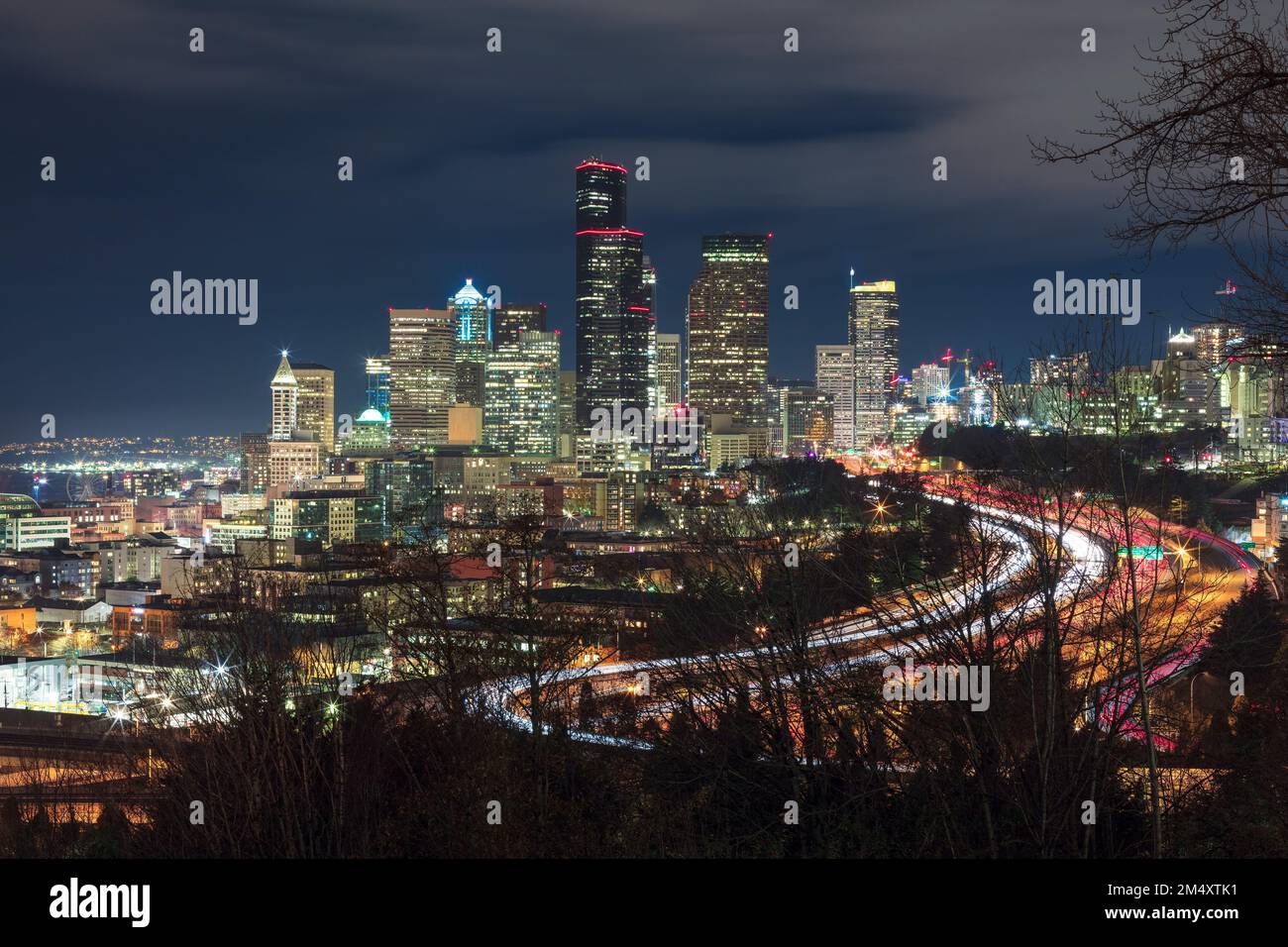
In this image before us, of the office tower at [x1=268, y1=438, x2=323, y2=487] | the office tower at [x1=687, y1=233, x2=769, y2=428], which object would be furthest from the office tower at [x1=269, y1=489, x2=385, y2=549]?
the office tower at [x1=687, y1=233, x2=769, y2=428]

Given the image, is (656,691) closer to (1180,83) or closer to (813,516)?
(813,516)

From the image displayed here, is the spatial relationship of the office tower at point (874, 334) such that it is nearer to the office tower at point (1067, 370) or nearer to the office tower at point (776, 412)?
the office tower at point (776, 412)

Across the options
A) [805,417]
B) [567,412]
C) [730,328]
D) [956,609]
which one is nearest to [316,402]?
[567,412]

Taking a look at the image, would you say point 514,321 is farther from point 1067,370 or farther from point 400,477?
point 1067,370

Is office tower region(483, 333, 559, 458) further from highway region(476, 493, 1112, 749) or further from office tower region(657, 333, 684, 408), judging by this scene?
highway region(476, 493, 1112, 749)
